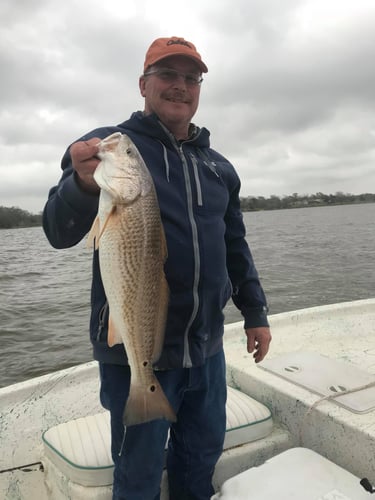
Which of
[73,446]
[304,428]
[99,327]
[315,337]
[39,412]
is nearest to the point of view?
[99,327]

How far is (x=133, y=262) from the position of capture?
6.82ft

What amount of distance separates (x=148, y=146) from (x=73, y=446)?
1955 millimetres

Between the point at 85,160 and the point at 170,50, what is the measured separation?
0.94 m

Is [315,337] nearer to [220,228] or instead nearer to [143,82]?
[220,228]

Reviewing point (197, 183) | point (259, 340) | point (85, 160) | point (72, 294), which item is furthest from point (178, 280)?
point (72, 294)

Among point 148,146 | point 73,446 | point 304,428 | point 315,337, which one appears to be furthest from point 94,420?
point 315,337

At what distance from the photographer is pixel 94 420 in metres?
3.30

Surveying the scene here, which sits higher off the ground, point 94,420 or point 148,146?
point 148,146

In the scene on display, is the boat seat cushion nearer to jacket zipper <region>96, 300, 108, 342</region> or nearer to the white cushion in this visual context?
the white cushion

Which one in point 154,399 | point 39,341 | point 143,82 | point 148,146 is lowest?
point 39,341

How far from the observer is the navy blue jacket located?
2.36 meters

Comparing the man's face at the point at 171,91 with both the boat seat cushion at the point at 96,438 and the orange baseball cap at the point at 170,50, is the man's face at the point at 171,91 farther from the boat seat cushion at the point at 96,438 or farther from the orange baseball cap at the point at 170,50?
the boat seat cushion at the point at 96,438

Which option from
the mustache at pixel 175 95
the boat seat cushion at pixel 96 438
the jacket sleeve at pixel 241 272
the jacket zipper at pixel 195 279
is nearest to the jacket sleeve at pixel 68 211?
the jacket zipper at pixel 195 279

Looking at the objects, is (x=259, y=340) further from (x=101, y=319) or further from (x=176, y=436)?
(x=101, y=319)
